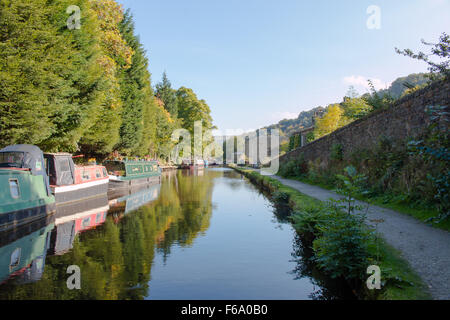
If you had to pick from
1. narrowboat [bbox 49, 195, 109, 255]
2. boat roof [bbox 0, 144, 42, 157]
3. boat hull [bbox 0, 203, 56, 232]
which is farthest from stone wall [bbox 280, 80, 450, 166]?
boat roof [bbox 0, 144, 42, 157]

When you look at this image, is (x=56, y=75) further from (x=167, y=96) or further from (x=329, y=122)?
(x=167, y=96)

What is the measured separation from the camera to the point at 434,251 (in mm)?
5262

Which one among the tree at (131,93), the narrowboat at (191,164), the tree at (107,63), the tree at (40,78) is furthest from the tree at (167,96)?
the tree at (40,78)

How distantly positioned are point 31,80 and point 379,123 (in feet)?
42.1

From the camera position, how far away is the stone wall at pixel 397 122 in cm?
906

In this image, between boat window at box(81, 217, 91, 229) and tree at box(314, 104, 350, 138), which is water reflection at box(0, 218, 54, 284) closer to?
boat window at box(81, 217, 91, 229)

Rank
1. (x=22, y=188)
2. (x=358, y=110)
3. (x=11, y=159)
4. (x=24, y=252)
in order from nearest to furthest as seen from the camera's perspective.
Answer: (x=24, y=252)
(x=22, y=188)
(x=11, y=159)
(x=358, y=110)

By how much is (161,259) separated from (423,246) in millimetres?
4630

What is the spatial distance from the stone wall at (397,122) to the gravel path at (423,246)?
2.74m

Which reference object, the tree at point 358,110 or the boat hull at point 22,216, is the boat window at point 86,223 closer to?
the boat hull at point 22,216

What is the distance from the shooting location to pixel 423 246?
558cm

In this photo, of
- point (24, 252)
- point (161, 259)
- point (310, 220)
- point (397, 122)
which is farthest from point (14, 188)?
point (397, 122)
